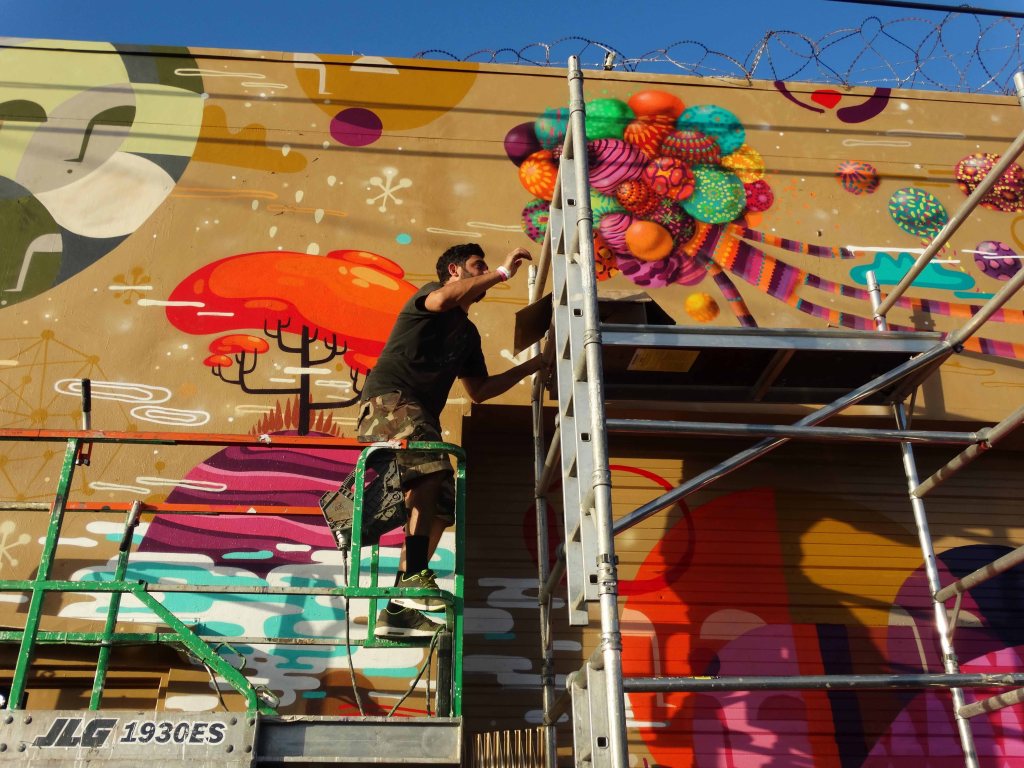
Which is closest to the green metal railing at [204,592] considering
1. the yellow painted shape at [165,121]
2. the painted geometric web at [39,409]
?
the painted geometric web at [39,409]

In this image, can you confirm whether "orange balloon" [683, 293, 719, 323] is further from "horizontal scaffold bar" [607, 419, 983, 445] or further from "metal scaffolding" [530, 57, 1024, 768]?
"horizontal scaffold bar" [607, 419, 983, 445]

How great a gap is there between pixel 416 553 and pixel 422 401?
988 millimetres

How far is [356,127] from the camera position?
898 cm

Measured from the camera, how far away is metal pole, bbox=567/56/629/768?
4555mm

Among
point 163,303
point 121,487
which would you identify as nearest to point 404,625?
point 121,487

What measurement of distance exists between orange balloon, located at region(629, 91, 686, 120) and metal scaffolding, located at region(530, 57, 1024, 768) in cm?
253

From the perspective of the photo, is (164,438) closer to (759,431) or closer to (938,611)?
(759,431)

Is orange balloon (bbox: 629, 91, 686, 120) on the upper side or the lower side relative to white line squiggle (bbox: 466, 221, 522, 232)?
upper

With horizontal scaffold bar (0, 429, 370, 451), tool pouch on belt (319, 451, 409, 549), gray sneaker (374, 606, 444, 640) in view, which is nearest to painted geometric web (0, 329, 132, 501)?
horizontal scaffold bar (0, 429, 370, 451)

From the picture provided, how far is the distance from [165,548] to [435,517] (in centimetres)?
201

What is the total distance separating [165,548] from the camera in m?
7.03

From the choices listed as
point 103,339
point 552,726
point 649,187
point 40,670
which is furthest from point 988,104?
point 40,670

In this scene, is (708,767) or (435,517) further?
(708,767)

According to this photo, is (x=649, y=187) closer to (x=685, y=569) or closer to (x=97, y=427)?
(x=685, y=569)
